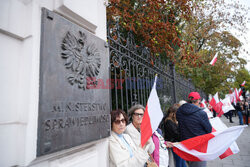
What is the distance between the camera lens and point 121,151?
2059mm

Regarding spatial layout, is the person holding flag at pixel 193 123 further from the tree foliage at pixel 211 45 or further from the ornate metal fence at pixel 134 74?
the tree foliage at pixel 211 45

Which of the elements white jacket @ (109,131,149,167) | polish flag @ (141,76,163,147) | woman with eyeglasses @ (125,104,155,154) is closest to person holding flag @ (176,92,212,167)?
woman with eyeglasses @ (125,104,155,154)

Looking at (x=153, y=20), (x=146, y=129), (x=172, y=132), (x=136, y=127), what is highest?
(x=153, y=20)

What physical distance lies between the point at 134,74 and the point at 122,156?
180cm

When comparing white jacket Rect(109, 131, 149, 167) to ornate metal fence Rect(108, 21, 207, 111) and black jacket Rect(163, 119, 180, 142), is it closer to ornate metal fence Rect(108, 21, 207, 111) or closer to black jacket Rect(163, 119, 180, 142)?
ornate metal fence Rect(108, 21, 207, 111)

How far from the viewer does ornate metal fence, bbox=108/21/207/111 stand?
9.93ft

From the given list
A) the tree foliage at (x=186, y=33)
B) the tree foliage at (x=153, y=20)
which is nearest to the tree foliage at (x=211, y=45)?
the tree foliage at (x=186, y=33)

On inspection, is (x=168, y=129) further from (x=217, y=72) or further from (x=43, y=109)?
(x=217, y=72)

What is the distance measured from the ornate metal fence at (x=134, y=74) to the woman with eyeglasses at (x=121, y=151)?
1.70 feet

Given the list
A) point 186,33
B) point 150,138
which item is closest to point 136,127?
point 150,138

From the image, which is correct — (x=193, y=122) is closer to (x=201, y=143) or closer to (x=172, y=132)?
(x=172, y=132)

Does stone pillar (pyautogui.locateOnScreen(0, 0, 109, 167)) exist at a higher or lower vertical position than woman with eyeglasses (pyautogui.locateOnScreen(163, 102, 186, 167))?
higher

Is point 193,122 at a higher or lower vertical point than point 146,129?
lower

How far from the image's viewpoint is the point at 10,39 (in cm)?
121
